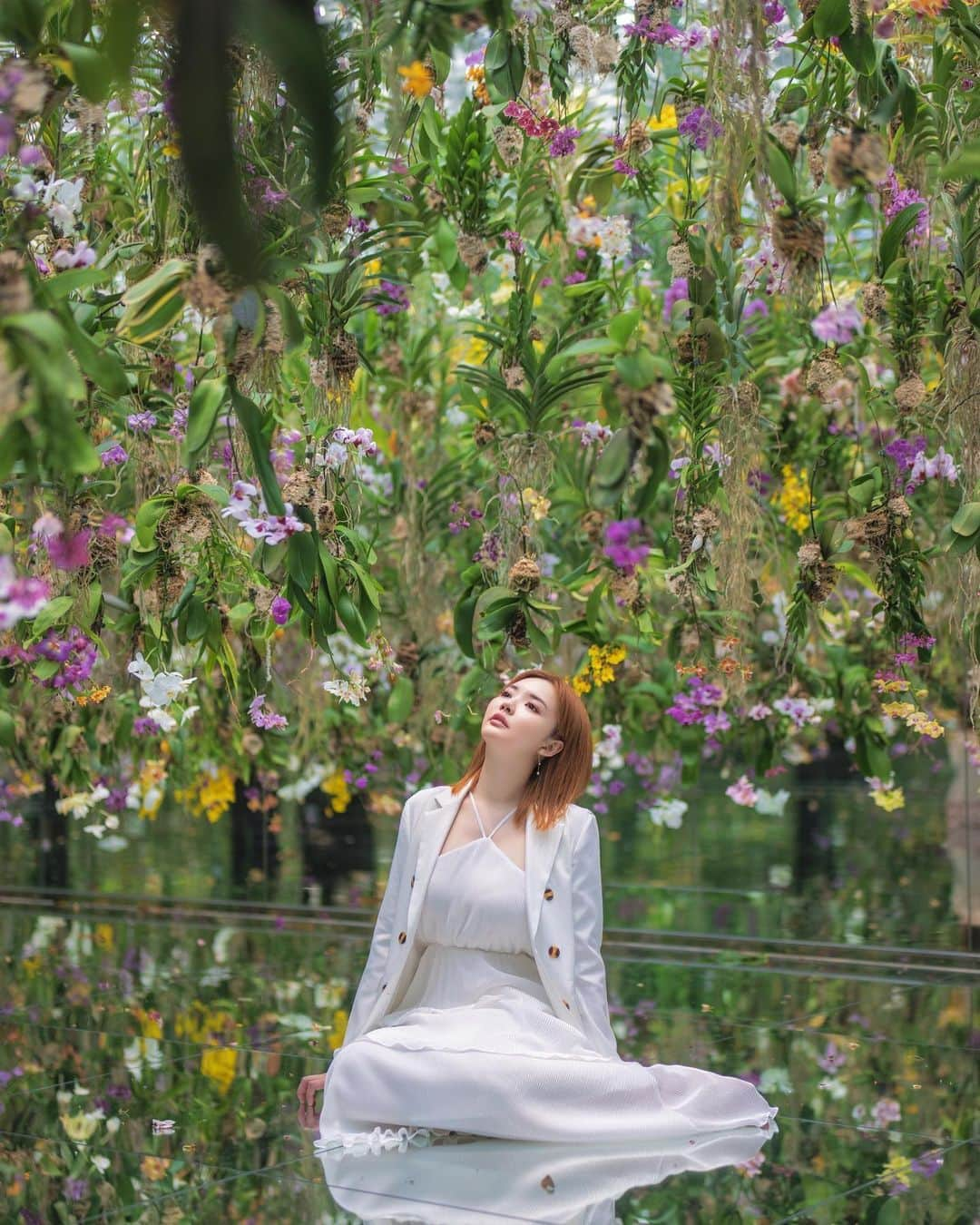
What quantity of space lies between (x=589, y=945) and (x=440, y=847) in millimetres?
300

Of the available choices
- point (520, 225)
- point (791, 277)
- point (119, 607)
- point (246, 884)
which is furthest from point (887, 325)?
point (246, 884)

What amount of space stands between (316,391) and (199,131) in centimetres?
202

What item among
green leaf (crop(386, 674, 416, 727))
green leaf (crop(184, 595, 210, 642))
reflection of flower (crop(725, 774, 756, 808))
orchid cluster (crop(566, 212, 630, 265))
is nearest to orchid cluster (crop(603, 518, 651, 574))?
green leaf (crop(184, 595, 210, 642))

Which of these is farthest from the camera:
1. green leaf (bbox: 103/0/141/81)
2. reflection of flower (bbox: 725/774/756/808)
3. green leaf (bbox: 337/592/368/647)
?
reflection of flower (bbox: 725/774/756/808)

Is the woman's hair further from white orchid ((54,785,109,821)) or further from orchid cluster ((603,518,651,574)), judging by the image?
white orchid ((54,785,109,821))

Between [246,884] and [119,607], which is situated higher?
[119,607]

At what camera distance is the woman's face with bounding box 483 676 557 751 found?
2814 millimetres

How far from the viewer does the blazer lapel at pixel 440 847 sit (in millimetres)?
2744

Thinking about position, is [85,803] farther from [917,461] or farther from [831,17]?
[831,17]

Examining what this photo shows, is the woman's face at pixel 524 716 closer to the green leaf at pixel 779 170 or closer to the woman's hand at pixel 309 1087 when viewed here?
the woman's hand at pixel 309 1087

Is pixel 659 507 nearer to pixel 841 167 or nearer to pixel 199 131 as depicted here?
pixel 841 167

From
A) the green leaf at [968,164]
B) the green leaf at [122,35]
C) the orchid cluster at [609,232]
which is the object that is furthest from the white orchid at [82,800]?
the green leaf at [122,35]

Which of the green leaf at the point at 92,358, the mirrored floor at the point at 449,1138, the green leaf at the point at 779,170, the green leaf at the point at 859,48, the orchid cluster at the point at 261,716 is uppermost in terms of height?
the green leaf at the point at 859,48

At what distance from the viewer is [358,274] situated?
2.61 meters
